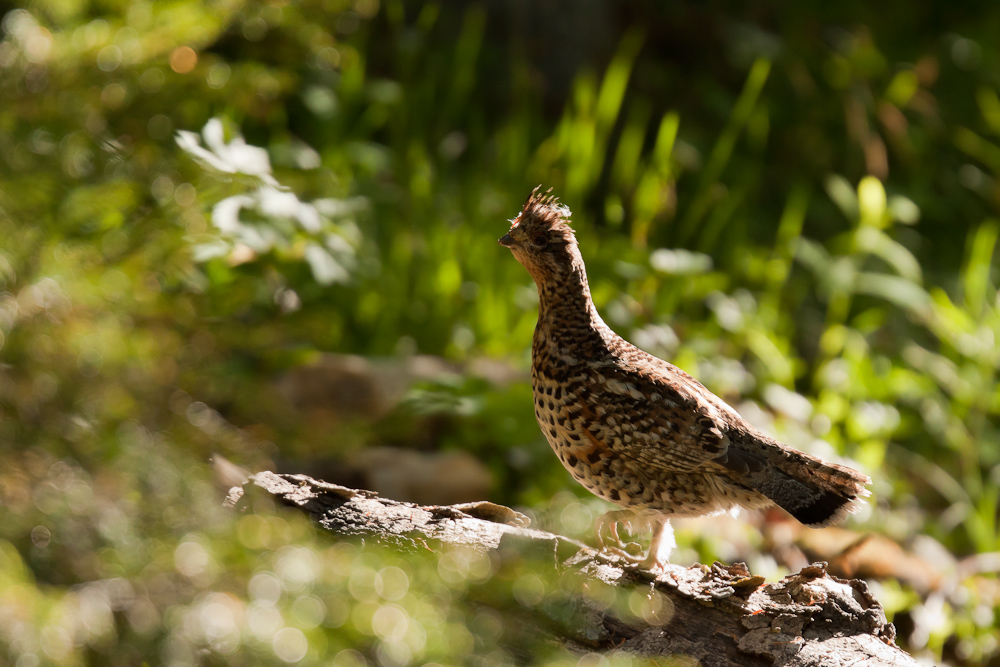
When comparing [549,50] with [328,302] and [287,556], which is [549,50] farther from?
[287,556]

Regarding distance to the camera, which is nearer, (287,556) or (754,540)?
(287,556)

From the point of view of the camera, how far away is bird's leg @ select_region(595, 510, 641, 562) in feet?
9.27

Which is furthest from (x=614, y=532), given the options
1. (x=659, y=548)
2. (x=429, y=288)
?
(x=429, y=288)

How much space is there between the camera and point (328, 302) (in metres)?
4.80

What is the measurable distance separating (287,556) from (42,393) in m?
0.41

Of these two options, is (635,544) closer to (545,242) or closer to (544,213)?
(545,242)

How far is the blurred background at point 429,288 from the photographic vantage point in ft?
2.90

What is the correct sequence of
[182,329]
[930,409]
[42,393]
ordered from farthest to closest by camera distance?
[930,409]
[182,329]
[42,393]

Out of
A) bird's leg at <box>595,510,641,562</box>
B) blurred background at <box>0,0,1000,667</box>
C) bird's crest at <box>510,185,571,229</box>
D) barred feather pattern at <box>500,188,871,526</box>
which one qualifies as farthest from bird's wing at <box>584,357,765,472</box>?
bird's crest at <box>510,185,571,229</box>

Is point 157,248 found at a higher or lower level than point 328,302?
higher

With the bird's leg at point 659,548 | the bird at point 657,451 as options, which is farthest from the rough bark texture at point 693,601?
the bird at point 657,451

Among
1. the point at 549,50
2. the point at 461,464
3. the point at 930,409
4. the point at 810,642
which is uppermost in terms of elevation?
the point at 549,50

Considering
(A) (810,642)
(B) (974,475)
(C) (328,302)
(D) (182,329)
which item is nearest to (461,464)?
(C) (328,302)

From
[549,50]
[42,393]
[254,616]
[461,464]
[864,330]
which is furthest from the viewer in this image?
[549,50]
